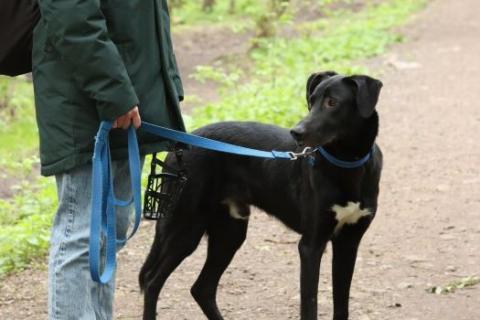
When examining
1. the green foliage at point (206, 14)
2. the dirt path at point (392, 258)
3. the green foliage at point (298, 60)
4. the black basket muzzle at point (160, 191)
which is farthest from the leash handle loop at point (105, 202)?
the green foliage at point (206, 14)

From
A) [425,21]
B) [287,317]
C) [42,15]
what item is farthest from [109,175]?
[425,21]

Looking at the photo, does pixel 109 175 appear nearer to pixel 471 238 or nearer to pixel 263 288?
pixel 263 288

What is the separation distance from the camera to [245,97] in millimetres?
10867

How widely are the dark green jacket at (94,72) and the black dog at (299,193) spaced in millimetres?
848

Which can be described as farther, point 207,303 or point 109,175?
point 207,303

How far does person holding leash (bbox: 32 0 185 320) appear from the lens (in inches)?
130

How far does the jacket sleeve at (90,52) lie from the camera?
3275mm

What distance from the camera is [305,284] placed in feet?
14.4

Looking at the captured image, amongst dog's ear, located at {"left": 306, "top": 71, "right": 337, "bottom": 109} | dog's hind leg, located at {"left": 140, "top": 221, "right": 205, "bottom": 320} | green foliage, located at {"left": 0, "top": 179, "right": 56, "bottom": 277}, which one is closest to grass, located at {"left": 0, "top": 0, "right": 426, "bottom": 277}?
green foliage, located at {"left": 0, "top": 179, "right": 56, "bottom": 277}

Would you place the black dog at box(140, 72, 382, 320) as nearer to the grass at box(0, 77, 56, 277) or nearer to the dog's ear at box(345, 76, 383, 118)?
the dog's ear at box(345, 76, 383, 118)

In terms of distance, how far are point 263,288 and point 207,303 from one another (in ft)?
2.36

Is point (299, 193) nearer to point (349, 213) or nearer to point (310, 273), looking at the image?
point (349, 213)

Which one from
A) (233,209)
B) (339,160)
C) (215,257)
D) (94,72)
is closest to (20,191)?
(215,257)

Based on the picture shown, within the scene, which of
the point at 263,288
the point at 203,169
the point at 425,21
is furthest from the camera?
the point at 425,21
